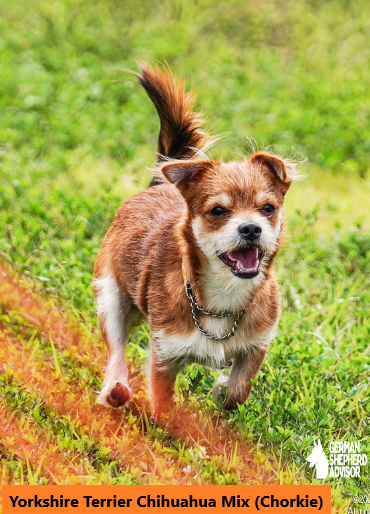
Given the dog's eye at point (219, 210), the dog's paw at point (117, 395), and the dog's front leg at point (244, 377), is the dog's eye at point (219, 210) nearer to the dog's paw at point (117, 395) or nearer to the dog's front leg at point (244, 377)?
the dog's front leg at point (244, 377)

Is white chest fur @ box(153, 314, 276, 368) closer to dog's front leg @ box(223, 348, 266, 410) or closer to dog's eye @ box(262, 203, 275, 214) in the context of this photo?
dog's front leg @ box(223, 348, 266, 410)

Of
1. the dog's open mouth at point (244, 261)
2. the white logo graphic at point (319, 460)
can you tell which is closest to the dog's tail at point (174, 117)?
the dog's open mouth at point (244, 261)

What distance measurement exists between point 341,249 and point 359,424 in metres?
2.24

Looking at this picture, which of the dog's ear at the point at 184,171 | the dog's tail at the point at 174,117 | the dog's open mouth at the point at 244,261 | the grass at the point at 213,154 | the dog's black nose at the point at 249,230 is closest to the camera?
the dog's black nose at the point at 249,230

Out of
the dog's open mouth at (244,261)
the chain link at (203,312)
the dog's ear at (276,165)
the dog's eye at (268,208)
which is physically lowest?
the chain link at (203,312)

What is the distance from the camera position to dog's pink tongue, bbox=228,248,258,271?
168 inches

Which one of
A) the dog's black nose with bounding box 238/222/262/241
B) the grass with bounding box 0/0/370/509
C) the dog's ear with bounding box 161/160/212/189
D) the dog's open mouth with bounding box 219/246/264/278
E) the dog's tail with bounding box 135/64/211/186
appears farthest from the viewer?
the dog's tail with bounding box 135/64/211/186

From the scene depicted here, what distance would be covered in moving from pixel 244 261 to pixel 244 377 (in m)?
0.73

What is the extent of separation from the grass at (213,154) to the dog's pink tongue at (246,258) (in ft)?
2.73

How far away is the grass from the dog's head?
873 millimetres

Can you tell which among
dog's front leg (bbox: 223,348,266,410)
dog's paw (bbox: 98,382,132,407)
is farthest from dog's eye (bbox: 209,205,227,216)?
dog's paw (bbox: 98,382,132,407)

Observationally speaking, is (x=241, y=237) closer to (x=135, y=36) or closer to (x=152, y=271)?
(x=152, y=271)

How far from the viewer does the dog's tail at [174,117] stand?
17.0 feet

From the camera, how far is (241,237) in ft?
13.6
